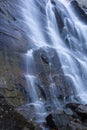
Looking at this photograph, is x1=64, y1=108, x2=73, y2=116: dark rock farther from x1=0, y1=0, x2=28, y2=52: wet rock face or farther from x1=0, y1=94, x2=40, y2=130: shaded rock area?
x1=0, y1=0, x2=28, y2=52: wet rock face

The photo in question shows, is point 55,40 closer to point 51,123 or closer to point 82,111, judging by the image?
point 82,111

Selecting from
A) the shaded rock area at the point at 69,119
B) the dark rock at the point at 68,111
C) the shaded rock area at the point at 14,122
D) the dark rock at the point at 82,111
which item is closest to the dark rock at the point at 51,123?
the shaded rock area at the point at 69,119

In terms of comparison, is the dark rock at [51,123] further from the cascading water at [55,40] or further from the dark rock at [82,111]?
the cascading water at [55,40]

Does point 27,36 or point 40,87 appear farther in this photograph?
point 27,36

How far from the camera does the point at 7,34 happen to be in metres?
16.8

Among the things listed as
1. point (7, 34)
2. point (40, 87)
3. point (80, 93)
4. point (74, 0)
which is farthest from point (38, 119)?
point (74, 0)

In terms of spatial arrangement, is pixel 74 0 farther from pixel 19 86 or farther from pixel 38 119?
pixel 38 119

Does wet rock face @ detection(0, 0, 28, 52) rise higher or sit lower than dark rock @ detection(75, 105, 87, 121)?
lower

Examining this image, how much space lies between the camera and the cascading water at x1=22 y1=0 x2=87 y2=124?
1523cm

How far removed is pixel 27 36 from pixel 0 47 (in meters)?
3.06

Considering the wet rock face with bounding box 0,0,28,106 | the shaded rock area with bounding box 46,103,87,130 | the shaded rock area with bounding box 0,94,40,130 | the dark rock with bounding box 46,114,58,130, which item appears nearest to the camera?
the shaded rock area with bounding box 0,94,40,130

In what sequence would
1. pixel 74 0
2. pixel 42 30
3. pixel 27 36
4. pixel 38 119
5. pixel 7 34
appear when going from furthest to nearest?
1. pixel 74 0
2. pixel 42 30
3. pixel 27 36
4. pixel 7 34
5. pixel 38 119

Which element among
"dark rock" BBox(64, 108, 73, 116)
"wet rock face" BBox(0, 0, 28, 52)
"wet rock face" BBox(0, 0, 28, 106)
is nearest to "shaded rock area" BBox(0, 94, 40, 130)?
"dark rock" BBox(64, 108, 73, 116)

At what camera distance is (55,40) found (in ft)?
67.3
